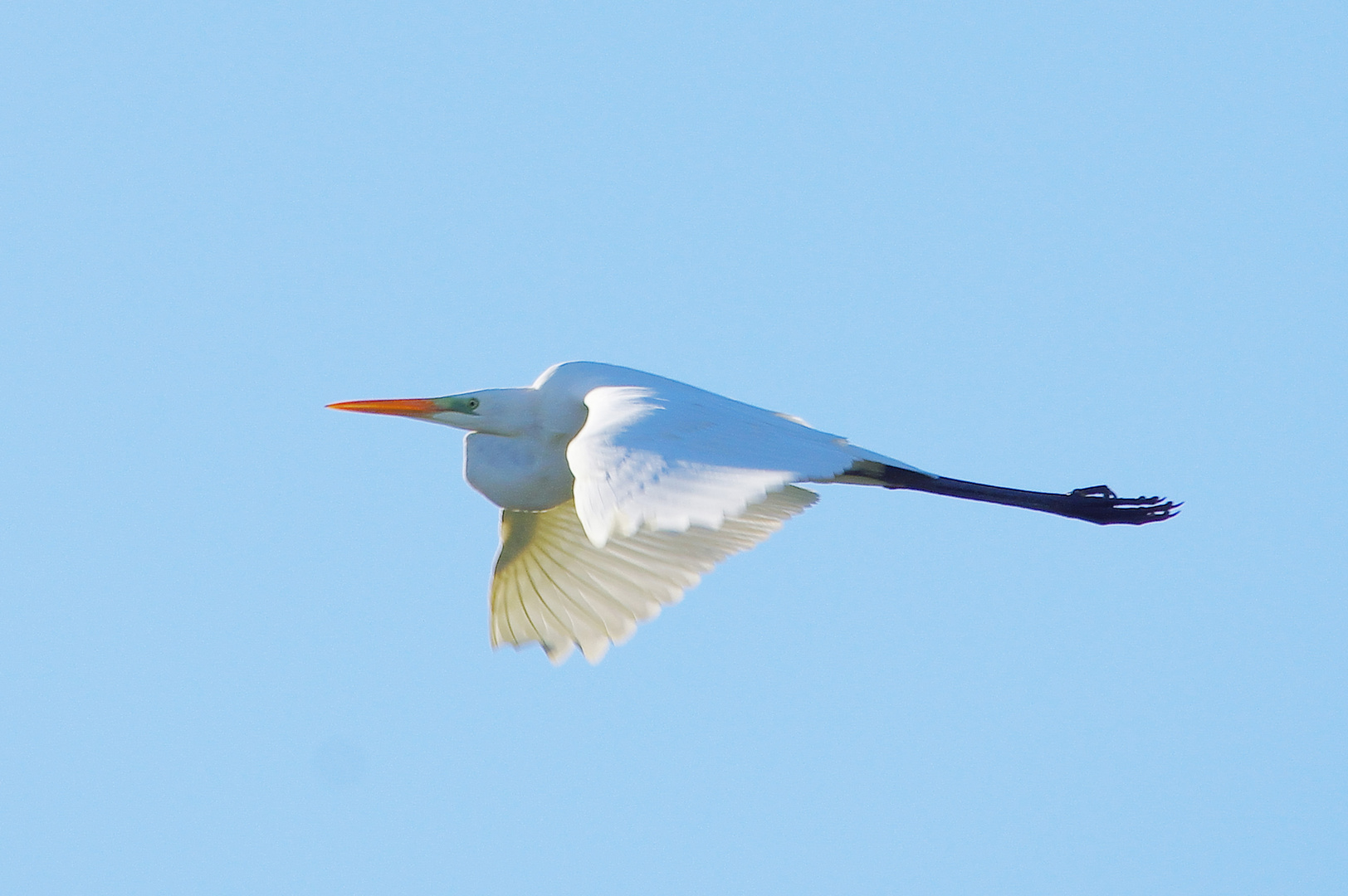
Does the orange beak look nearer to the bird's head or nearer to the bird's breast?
the bird's head

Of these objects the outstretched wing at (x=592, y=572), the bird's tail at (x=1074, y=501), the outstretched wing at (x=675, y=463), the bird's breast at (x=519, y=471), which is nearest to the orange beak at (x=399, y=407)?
the bird's breast at (x=519, y=471)

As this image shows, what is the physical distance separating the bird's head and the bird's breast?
78 mm

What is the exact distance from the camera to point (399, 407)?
6391 millimetres

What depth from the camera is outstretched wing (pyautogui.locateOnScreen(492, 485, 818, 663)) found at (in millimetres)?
5914

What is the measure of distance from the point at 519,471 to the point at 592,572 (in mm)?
542

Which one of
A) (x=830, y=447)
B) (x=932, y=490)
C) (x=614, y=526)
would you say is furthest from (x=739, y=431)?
(x=932, y=490)

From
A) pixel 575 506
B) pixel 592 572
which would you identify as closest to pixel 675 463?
pixel 575 506

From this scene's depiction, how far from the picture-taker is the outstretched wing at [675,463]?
3623 mm

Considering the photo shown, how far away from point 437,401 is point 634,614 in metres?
1.28

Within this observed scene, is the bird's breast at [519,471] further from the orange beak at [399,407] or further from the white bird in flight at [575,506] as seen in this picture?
the orange beak at [399,407]

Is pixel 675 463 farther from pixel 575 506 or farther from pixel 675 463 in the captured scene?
pixel 575 506

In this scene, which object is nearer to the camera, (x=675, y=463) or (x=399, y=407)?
(x=675, y=463)

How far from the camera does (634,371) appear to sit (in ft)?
19.9

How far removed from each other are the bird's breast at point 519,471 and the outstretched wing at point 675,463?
99cm
